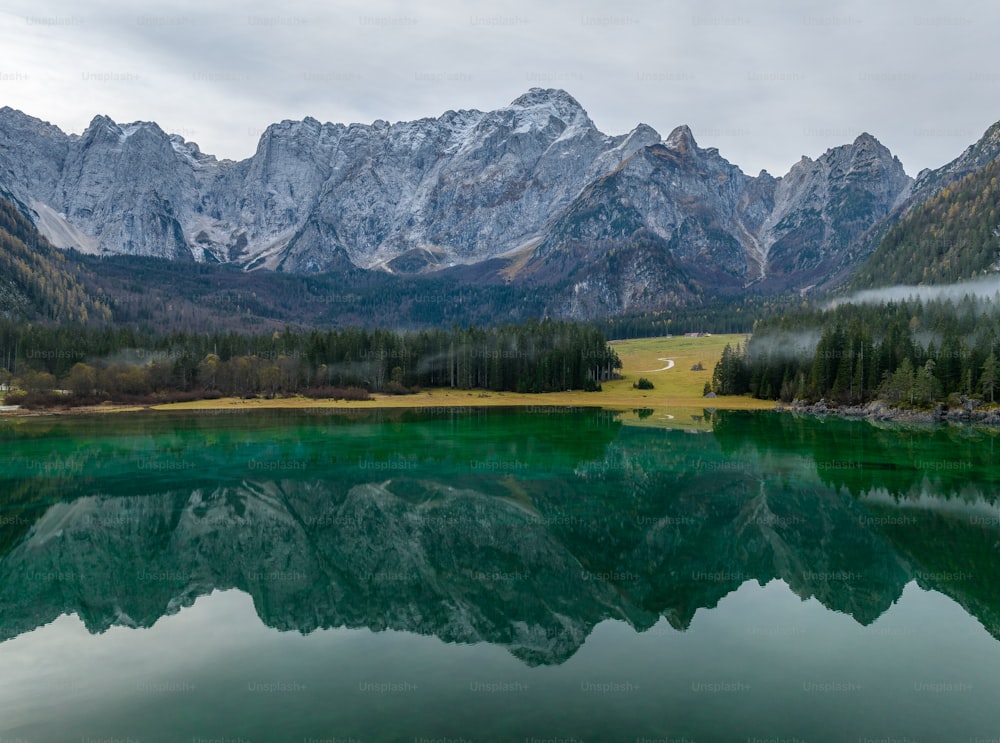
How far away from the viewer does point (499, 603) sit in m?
24.5

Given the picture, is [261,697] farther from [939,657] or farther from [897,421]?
[897,421]

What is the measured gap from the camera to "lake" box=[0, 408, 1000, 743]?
16688mm

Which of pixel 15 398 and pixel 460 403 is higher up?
pixel 15 398

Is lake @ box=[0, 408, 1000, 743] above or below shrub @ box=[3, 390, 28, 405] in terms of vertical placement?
below

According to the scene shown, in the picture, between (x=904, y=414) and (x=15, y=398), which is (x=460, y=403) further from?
(x=15, y=398)

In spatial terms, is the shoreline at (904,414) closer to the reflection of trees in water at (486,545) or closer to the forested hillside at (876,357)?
the forested hillside at (876,357)

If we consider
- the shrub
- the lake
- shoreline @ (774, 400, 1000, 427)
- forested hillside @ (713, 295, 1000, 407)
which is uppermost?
forested hillside @ (713, 295, 1000, 407)

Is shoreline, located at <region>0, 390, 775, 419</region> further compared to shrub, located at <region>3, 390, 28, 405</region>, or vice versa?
shoreline, located at <region>0, 390, 775, 419</region>

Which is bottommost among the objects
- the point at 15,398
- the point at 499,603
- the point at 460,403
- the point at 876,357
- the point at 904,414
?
the point at 499,603

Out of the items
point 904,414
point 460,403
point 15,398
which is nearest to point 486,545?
point 904,414

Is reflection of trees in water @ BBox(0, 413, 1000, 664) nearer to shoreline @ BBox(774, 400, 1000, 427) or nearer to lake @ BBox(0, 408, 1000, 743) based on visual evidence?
lake @ BBox(0, 408, 1000, 743)

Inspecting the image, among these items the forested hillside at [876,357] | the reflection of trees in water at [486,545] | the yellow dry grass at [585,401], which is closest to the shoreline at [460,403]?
the yellow dry grass at [585,401]

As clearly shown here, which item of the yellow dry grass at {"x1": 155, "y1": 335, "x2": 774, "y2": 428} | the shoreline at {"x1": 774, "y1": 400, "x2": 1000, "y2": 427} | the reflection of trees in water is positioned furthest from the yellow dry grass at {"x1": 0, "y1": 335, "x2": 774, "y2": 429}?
the reflection of trees in water

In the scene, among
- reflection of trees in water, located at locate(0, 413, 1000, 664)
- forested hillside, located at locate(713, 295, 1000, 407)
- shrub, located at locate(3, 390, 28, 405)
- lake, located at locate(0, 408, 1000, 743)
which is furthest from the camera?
shrub, located at locate(3, 390, 28, 405)
